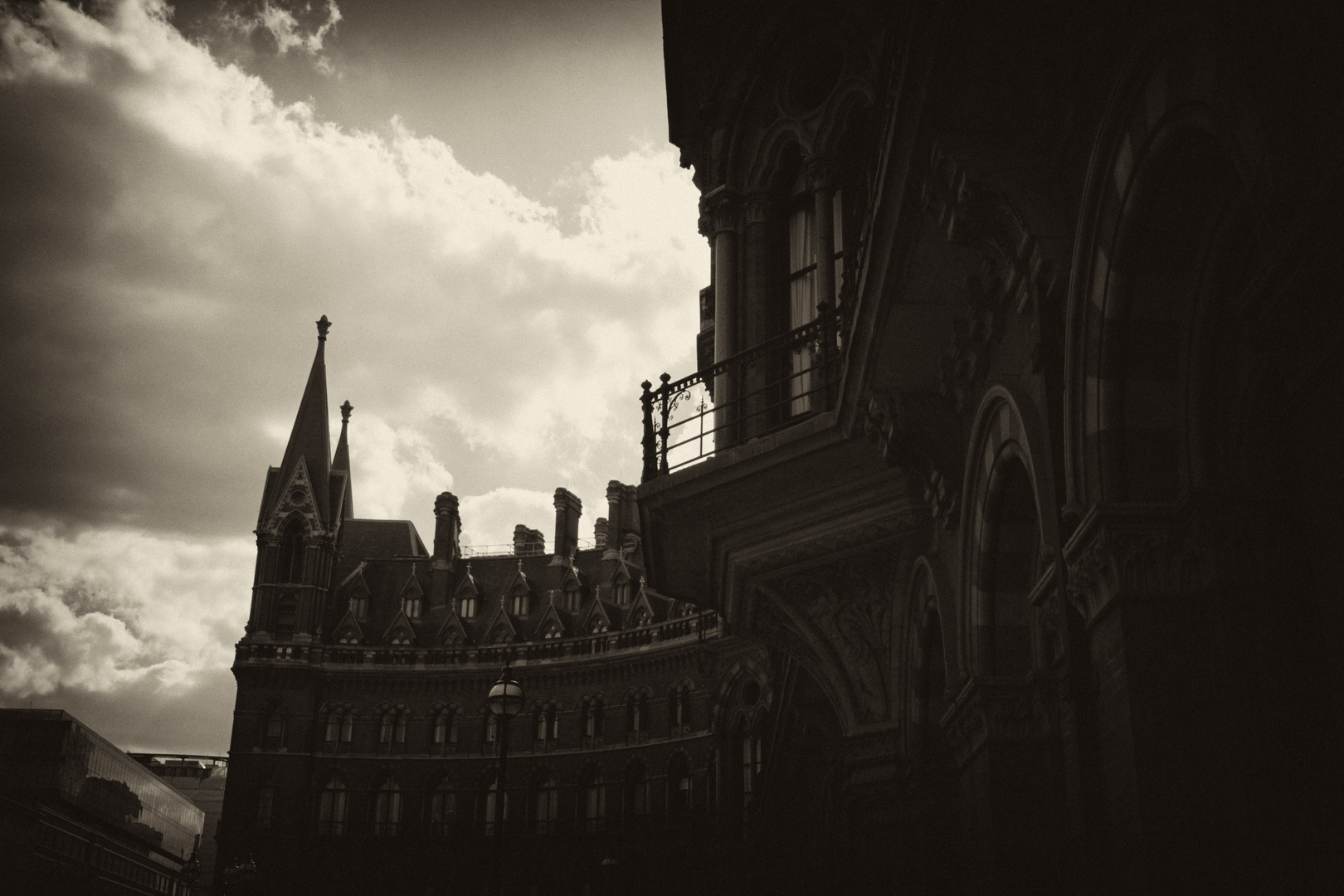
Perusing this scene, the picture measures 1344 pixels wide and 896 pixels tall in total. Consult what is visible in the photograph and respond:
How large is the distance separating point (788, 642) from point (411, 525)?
65.8 meters

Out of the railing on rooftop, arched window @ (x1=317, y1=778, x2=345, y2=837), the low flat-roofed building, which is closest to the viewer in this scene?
arched window @ (x1=317, y1=778, x2=345, y2=837)

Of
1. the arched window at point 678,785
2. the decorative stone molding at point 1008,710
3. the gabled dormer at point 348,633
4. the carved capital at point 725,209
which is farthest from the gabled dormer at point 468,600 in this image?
the decorative stone molding at point 1008,710

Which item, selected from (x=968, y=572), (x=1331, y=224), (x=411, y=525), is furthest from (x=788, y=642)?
(x=411, y=525)

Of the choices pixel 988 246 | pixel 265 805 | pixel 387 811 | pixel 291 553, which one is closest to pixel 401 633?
pixel 291 553

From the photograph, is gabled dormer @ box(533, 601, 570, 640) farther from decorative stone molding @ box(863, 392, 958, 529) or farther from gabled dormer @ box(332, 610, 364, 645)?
decorative stone molding @ box(863, 392, 958, 529)

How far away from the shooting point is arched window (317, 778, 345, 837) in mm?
65125

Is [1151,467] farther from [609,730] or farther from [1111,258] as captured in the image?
[609,730]

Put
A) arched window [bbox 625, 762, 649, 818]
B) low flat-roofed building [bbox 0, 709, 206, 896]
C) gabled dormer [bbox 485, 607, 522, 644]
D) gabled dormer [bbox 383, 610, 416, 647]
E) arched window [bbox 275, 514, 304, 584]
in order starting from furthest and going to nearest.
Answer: low flat-roofed building [bbox 0, 709, 206, 896]
arched window [bbox 275, 514, 304, 584]
gabled dormer [bbox 383, 610, 416, 647]
gabled dormer [bbox 485, 607, 522, 644]
arched window [bbox 625, 762, 649, 818]

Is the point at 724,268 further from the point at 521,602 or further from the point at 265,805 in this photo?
the point at 521,602

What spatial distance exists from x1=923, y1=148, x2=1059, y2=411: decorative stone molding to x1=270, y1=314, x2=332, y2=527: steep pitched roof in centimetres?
6479

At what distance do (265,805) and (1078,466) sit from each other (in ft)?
206

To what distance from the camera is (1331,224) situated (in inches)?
197

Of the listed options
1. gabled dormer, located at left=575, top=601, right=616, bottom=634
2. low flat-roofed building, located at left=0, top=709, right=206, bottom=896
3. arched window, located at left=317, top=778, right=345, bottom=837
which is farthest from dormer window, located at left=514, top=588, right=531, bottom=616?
low flat-roofed building, located at left=0, top=709, right=206, bottom=896

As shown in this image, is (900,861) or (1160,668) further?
(900,861)
